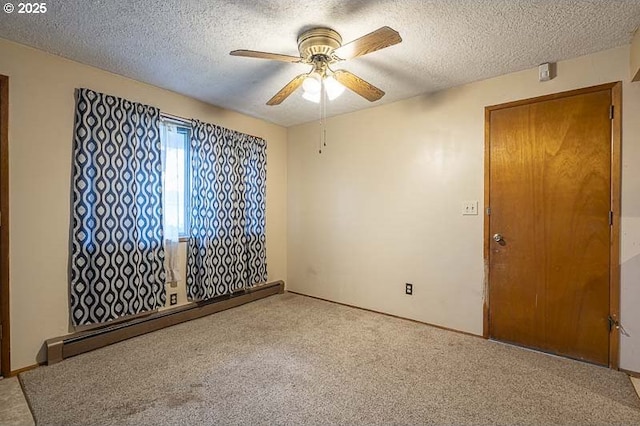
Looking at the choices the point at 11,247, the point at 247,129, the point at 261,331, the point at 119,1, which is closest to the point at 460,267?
the point at 261,331

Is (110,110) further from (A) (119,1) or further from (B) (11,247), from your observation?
(B) (11,247)

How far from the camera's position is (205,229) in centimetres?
326

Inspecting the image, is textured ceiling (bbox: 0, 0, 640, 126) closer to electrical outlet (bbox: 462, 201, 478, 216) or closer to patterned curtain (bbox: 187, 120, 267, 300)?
patterned curtain (bbox: 187, 120, 267, 300)

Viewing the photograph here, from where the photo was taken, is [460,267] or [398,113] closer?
[460,267]

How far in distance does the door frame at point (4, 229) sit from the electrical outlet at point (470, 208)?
3591 mm

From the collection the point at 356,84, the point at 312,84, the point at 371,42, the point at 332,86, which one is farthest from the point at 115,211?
the point at 371,42

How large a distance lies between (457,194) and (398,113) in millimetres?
1072

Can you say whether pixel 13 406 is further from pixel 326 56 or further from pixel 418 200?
pixel 418 200

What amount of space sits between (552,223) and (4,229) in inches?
159

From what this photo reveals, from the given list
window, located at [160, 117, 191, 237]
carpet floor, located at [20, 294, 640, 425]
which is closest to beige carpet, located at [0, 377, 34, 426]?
carpet floor, located at [20, 294, 640, 425]

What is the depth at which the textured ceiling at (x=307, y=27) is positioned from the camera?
5.78ft

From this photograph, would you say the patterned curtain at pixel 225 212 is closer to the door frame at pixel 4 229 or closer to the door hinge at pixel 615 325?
the door frame at pixel 4 229

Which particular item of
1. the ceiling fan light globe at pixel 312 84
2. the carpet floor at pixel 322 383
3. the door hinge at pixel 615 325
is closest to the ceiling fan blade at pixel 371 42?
the ceiling fan light globe at pixel 312 84

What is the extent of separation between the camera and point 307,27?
6.39 feet
